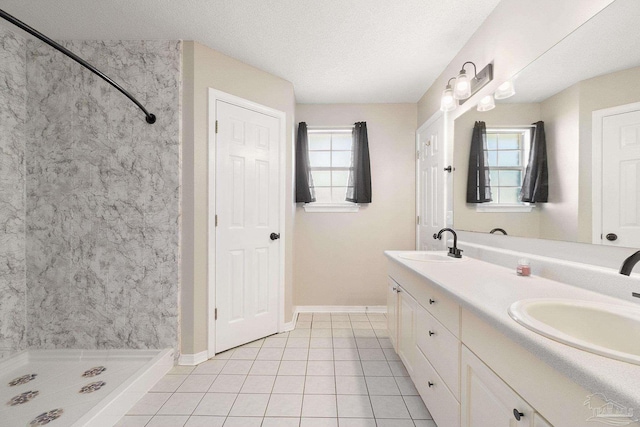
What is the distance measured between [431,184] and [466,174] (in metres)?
0.66

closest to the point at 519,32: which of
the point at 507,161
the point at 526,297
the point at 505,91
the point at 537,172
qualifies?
the point at 505,91

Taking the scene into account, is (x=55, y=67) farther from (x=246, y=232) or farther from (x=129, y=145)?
(x=246, y=232)

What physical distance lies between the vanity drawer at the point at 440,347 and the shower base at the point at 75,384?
1799 mm

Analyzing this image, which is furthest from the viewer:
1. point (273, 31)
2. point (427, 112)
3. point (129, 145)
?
point (427, 112)

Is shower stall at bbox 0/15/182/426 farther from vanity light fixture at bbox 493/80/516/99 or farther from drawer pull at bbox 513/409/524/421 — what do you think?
vanity light fixture at bbox 493/80/516/99

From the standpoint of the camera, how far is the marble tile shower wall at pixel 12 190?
6.49 feet

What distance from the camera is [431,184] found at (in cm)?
278

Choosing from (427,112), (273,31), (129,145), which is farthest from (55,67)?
(427,112)

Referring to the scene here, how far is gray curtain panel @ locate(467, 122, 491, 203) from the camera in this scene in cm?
185

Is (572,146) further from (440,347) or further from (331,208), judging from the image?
(331,208)

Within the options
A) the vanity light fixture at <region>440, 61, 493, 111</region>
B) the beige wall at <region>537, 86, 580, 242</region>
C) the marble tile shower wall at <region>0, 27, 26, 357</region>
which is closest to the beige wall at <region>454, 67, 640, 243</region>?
the beige wall at <region>537, 86, 580, 242</region>

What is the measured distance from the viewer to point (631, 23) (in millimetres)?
1007

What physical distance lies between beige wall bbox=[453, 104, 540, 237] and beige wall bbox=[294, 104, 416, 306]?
3.13 ft

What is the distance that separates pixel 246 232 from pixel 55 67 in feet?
6.55
